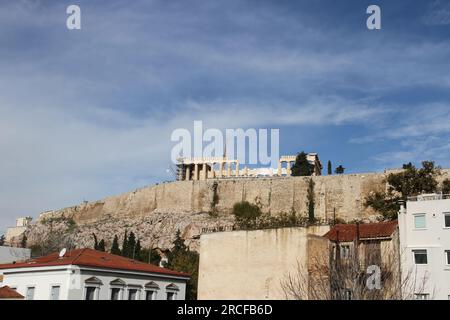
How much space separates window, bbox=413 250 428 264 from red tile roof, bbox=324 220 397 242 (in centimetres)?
185

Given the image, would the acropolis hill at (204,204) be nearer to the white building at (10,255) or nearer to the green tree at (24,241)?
the green tree at (24,241)

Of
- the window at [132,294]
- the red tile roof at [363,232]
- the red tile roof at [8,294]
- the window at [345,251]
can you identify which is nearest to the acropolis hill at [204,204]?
the red tile roof at [363,232]

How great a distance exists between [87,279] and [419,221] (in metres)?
19.9

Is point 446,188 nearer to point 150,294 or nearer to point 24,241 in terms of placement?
point 150,294

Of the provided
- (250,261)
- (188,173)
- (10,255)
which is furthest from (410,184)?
(188,173)

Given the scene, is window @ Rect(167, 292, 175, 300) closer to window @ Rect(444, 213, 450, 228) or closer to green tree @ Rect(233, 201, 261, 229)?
window @ Rect(444, 213, 450, 228)

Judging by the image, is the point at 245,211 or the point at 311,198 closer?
the point at 311,198

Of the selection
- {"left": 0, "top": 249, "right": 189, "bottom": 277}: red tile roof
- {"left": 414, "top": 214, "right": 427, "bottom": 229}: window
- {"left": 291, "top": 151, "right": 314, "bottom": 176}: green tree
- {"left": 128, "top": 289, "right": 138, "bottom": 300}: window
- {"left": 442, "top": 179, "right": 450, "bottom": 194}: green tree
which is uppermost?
{"left": 291, "top": 151, "right": 314, "bottom": 176}: green tree

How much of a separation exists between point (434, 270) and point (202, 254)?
13.9 m

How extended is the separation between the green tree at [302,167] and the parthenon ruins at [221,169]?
4541 millimetres

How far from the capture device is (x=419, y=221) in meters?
34.8

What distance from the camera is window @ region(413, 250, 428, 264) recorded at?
33.4 metres

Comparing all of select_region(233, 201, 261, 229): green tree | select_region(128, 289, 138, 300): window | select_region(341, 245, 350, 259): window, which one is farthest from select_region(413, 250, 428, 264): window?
select_region(233, 201, 261, 229): green tree
